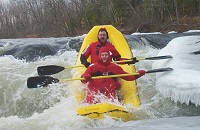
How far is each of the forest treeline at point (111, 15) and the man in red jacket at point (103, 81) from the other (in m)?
13.5

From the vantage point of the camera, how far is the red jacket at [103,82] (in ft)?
16.1

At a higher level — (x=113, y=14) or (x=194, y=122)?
(x=194, y=122)

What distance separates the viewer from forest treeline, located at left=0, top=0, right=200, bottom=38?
21.0 meters

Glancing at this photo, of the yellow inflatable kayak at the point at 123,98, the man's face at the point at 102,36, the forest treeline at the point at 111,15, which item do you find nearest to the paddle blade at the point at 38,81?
the yellow inflatable kayak at the point at 123,98

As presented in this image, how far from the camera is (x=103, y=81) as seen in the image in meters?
5.00

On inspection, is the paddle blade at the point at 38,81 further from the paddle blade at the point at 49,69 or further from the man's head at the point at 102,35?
the man's head at the point at 102,35

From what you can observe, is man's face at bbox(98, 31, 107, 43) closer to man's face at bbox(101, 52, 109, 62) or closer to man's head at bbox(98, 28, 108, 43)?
man's head at bbox(98, 28, 108, 43)

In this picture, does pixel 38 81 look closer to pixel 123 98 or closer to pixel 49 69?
pixel 49 69

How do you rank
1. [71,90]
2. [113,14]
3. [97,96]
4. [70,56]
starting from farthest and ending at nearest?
[113,14] < [70,56] < [71,90] < [97,96]

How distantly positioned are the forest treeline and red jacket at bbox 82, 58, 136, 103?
13.5m

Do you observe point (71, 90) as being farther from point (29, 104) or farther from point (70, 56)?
point (70, 56)

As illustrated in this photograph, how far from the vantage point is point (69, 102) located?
5.12 metres

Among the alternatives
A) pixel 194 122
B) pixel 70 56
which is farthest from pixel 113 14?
pixel 194 122

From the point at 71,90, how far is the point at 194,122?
2.46m
